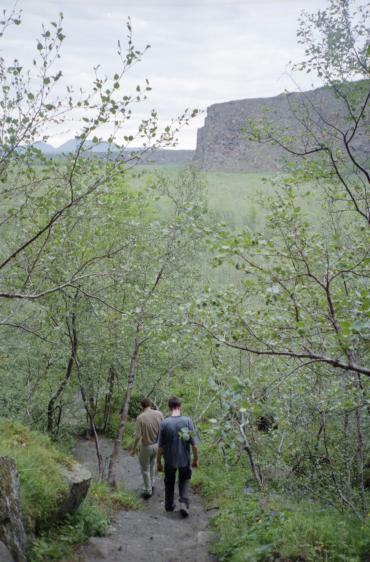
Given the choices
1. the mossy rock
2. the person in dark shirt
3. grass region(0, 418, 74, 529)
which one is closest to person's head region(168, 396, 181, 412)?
the person in dark shirt

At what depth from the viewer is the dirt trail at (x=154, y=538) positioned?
6.66 metres

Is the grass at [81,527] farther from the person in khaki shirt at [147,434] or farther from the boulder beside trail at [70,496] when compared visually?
the person in khaki shirt at [147,434]

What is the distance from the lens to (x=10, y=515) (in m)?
5.35

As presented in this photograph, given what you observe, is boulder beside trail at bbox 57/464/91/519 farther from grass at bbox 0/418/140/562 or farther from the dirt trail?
the dirt trail

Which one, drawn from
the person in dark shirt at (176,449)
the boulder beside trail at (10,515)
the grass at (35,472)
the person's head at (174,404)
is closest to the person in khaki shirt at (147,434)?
Answer: the person in dark shirt at (176,449)

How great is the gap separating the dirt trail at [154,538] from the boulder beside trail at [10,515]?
1151 mm

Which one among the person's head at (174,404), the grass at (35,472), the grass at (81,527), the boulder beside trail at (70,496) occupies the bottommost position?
the grass at (81,527)

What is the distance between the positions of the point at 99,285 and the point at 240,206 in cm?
4328

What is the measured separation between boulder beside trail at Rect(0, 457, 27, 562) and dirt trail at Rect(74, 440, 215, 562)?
115 centimetres

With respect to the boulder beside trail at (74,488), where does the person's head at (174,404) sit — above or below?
above

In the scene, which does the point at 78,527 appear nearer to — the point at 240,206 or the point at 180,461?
the point at 180,461

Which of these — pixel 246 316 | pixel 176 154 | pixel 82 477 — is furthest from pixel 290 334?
pixel 176 154

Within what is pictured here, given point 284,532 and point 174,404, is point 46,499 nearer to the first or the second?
point 174,404

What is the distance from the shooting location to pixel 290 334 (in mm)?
5254
